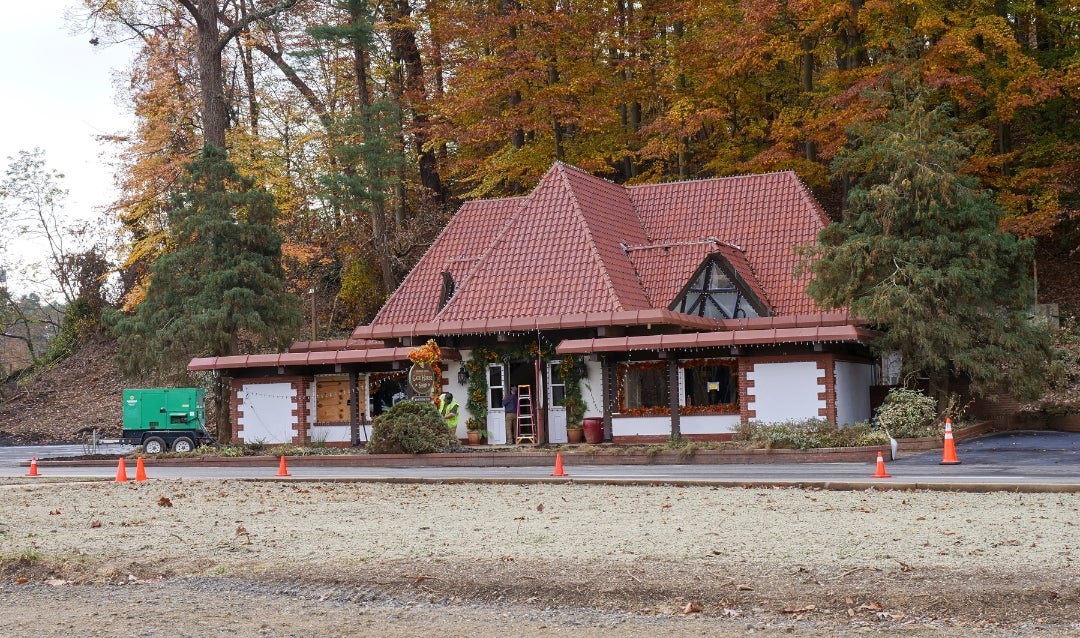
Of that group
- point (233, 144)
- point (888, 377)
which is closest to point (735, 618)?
point (888, 377)

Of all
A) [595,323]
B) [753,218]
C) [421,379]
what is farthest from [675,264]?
[421,379]

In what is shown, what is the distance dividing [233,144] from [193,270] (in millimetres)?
15411

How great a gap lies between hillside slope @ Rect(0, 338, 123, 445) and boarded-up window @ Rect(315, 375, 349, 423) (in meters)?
12.5

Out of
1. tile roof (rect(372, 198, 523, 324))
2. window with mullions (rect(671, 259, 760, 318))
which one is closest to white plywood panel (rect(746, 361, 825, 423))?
window with mullions (rect(671, 259, 760, 318))

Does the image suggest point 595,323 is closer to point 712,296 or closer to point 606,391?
point 606,391

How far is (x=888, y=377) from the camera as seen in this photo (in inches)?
1316

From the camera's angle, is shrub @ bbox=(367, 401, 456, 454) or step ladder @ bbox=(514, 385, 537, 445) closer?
shrub @ bbox=(367, 401, 456, 454)

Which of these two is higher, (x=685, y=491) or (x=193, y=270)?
(x=193, y=270)

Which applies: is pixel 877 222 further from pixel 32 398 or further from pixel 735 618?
pixel 32 398

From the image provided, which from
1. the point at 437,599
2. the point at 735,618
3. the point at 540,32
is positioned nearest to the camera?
the point at 735,618

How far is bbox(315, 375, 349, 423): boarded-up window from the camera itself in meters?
34.0

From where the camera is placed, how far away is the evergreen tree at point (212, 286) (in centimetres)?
3459

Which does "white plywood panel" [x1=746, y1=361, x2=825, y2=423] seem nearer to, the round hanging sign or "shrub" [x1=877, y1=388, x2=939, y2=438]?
"shrub" [x1=877, y1=388, x2=939, y2=438]

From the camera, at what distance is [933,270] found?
27297 mm
